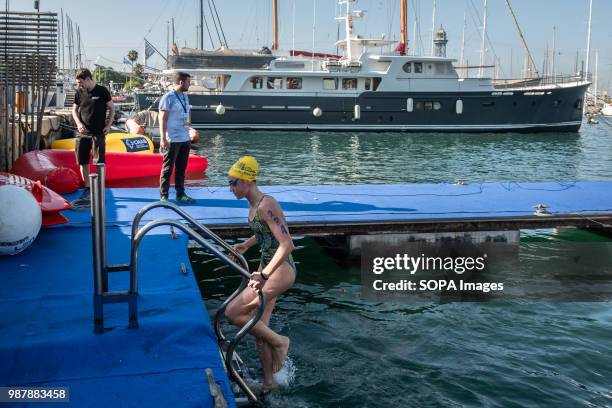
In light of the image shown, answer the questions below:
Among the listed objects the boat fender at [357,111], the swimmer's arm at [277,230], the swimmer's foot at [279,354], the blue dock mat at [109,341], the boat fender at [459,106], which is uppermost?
the boat fender at [459,106]

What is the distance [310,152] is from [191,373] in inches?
976

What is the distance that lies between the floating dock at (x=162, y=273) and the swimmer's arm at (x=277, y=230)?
65cm

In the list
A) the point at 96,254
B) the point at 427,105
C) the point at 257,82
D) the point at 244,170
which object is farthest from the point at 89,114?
the point at 427,105

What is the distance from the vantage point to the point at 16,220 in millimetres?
6164

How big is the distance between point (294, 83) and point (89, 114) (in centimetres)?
3058

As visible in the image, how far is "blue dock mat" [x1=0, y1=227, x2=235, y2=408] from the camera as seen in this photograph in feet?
12.0

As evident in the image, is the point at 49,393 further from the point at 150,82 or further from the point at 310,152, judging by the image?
the point at 150,82

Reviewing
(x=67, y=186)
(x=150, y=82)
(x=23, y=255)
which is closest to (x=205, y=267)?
(x=67, y=186)

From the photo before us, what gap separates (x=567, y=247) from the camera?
399 inches

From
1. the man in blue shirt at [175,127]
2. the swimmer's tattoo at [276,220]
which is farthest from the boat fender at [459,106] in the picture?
the swimmer's tattoo at [276,220]

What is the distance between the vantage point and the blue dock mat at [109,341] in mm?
3672

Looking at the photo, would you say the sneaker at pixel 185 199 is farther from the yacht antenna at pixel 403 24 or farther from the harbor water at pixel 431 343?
the yacht antenna at pixel 403 24

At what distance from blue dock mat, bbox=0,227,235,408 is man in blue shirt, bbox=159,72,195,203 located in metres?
2.92

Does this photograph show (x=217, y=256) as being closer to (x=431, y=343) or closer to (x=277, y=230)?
(x=277, y=230)
